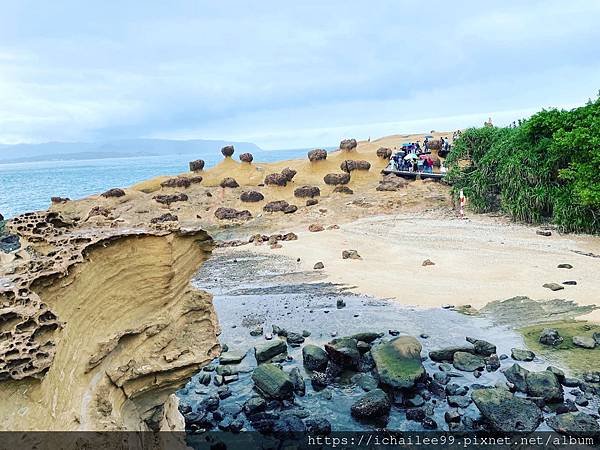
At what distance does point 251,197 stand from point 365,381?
1234 inches

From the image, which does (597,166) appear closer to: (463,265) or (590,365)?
(463,265)

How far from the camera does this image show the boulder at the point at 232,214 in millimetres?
39812

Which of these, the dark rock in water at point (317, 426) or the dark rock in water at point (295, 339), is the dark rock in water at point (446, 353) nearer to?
the dark rock in water at point (295, 339)

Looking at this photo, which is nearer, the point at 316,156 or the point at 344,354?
the point at 344,354

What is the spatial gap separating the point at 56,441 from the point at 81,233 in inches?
137

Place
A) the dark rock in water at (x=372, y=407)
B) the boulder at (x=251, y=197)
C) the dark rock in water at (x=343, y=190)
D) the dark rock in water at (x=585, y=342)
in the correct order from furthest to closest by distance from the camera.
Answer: the boulder at (x=251, y=197) < the dark rock in water at (x=343, y=190) < the dark rock in water at (x=585, y=342) < the dark rock in water at (x=372, y=407)

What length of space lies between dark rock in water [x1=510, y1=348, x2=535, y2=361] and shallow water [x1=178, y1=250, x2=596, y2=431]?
6.9 inches

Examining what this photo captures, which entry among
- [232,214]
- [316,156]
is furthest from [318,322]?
[316,156]

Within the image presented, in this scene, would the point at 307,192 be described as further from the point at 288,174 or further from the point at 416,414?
the point at 416,414

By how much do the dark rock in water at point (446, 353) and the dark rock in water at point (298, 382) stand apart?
3917 mm

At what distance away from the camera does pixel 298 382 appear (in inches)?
490

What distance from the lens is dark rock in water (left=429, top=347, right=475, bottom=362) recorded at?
13.5 meters

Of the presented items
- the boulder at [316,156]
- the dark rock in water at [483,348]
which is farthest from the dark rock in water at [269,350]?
the boulder at [316,156]

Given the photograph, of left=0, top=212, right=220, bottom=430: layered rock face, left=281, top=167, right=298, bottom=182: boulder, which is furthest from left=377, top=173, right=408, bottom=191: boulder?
left=0, top=212, right=220, bottom=430: layered rock face
